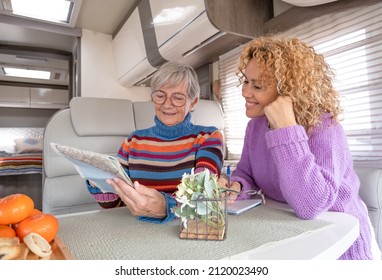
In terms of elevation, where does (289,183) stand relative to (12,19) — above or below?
below

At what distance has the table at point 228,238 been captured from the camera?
1.46 feet

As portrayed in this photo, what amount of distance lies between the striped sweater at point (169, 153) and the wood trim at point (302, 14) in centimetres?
78

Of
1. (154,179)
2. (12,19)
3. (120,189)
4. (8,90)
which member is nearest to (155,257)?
(120,189)

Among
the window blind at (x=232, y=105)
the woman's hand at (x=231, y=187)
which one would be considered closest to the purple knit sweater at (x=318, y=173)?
the woman's hand at (x=231, y=187)

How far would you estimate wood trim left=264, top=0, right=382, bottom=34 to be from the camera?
1122mm

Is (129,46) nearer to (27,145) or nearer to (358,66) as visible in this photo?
(27,145)

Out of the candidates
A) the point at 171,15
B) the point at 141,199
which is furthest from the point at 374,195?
the point at 171,15

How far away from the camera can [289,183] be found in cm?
65

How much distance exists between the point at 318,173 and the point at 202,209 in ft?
0.99

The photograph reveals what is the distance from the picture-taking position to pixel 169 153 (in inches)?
39.2

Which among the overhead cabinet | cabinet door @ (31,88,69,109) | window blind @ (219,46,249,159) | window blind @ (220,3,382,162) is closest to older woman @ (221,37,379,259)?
window blind @ (220,3,382,162)

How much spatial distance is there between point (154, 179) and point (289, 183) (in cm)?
50

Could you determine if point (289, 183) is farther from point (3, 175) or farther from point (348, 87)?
point (3, 175)

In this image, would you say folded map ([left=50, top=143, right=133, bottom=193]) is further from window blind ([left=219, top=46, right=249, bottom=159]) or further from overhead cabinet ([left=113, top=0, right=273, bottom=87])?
window blind ([left=219, top=46, right=249, bottom=159])
